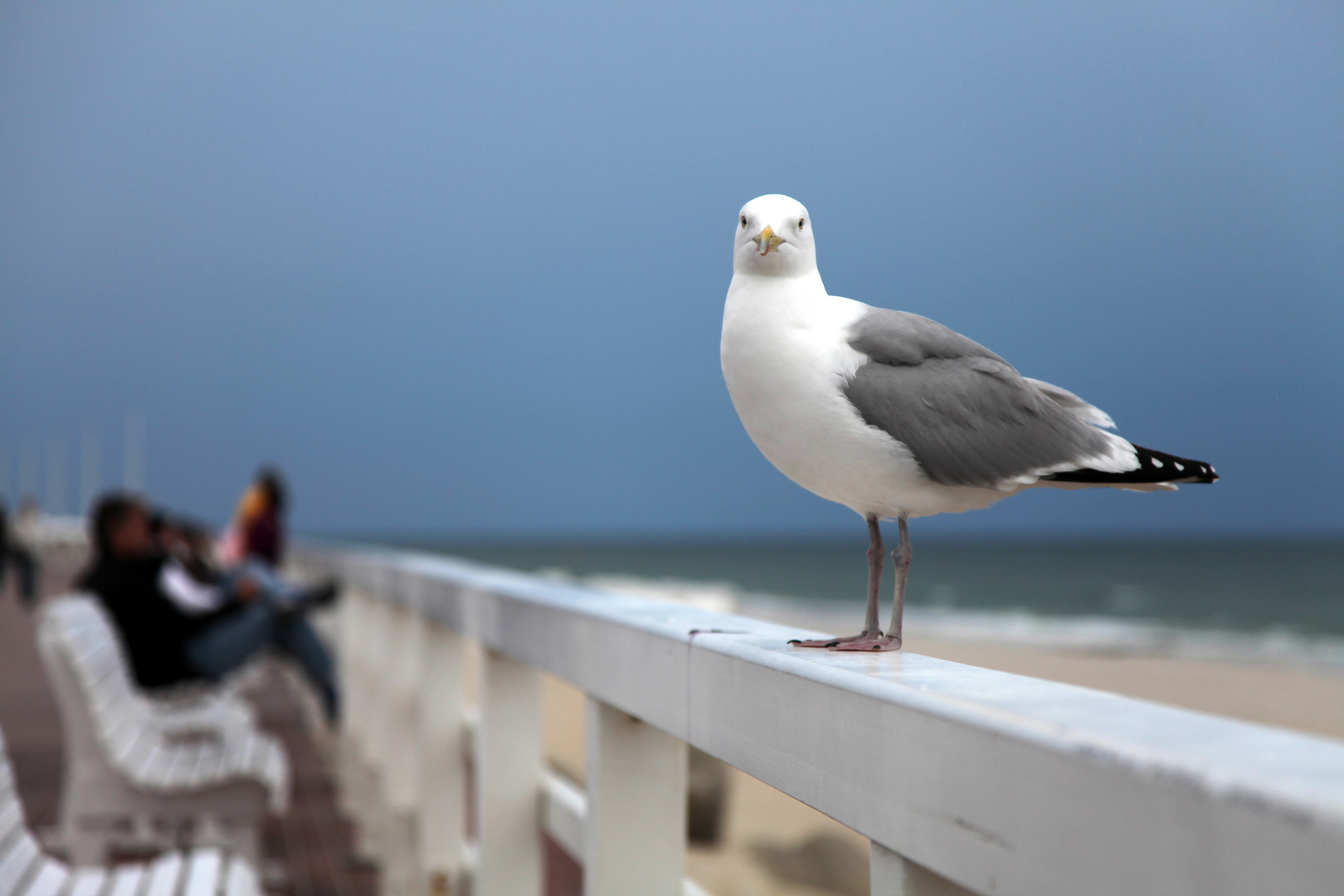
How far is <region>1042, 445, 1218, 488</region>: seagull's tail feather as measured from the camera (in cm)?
93

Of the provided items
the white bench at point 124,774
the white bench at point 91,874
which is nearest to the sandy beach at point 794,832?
the white bench at point 91,874

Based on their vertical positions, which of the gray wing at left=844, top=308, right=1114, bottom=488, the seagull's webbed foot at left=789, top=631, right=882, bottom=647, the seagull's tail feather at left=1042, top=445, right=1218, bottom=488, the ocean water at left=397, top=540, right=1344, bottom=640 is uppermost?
the gray wing at left=844, top=308, right=1114, bottom=488

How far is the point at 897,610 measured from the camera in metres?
1.25

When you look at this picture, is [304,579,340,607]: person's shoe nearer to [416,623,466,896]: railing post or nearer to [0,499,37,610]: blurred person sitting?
[416,623,466,896]: railing post

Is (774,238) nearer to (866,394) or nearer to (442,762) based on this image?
(866,394)

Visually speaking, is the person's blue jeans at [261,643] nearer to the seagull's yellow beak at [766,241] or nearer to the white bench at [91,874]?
the white bench at [91,874]

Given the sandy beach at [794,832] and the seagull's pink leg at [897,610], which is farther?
the sandy beach at [794,832]

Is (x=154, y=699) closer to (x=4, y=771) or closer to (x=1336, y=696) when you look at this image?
(x=4, y=771)

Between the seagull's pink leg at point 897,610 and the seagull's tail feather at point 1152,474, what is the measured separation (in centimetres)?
18

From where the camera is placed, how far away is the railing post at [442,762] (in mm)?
2875

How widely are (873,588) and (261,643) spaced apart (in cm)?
422

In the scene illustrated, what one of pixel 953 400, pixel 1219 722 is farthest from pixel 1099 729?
pixel 953 400

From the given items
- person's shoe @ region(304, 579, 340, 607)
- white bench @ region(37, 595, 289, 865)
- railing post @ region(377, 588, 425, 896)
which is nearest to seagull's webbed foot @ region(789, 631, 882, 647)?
railing post @ region(377, 588, 425, 896)

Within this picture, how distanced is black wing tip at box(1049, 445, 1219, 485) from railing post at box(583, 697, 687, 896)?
80cm
